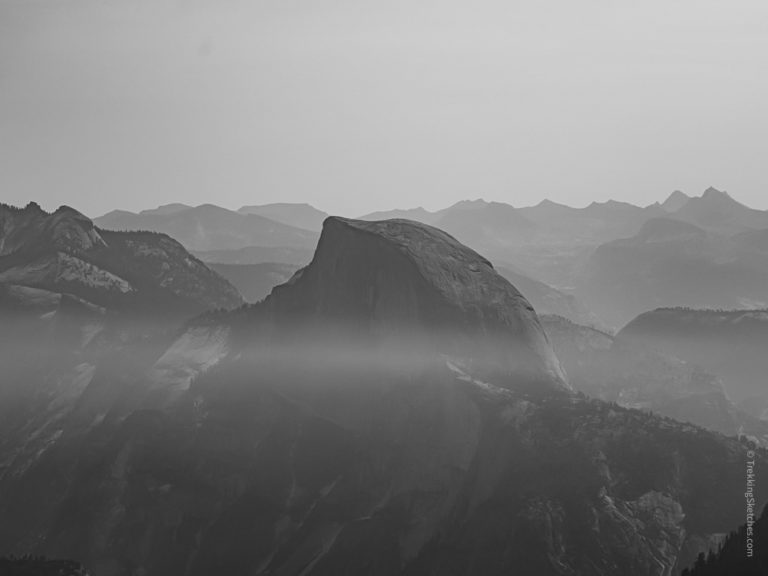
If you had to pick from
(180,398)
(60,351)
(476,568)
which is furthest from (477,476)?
(60,351)

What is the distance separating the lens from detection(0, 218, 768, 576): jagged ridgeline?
367 ft

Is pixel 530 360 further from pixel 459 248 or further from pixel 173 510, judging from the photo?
pixel 173 510

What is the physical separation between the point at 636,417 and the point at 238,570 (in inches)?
2405

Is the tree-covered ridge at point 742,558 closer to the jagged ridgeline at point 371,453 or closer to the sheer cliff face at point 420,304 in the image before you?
the jagged ridgeline at point 371,453

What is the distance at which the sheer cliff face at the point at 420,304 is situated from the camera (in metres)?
147

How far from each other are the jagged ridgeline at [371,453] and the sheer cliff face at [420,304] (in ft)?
1.19

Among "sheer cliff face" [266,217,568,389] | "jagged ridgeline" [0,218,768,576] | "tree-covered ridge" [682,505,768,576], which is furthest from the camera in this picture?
"sheer cliff face" [266,217,568,389]

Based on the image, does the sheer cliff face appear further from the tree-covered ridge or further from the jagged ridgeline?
the tree-covered ridge

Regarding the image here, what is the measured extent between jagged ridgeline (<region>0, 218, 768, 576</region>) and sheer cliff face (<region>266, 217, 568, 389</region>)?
1.19 feet

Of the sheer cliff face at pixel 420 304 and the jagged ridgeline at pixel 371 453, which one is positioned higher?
the sheer cliff face at pixel 420 304

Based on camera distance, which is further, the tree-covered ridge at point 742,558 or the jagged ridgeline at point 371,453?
the jagged ridgeline at point 371,453

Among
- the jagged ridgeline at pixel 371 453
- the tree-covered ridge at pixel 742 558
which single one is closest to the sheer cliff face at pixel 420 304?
the jagged ridgeline at pixel 371 453

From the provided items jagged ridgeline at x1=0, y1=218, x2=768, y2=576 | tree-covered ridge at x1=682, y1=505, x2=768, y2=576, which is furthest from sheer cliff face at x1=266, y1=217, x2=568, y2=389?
tree-covered ridge at x1=682, y1=505, x2=768, y2=576

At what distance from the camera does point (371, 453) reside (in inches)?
5369
